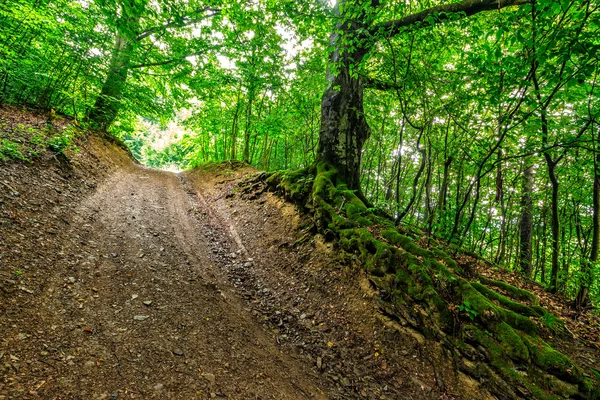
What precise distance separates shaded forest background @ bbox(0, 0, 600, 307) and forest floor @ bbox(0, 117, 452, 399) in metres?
2.39

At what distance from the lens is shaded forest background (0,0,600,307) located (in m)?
4.03

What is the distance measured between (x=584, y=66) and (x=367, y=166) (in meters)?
10.4

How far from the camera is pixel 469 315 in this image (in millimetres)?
3342

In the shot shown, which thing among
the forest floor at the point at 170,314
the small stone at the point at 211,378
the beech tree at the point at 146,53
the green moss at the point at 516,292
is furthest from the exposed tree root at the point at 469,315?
the beech tree at the point at 146,53

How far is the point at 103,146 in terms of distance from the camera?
11.1 meters

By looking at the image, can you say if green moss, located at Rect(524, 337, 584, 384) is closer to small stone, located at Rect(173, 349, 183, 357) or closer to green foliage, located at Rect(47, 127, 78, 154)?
small stone, located at Rect(173, 349, 183, 357)

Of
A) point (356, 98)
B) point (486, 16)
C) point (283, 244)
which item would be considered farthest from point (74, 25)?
point (486, 16)

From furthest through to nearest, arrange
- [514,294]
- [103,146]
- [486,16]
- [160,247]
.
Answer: [103,146], [486,16], [160,247], [514,294]

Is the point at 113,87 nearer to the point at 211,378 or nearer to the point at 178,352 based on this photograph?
the point at 178,352

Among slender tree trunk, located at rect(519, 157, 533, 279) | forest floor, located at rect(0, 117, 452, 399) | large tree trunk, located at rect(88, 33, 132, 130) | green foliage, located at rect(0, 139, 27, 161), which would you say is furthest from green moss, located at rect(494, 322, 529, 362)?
large tree trunk, located at rect(88, 33, 132, 130)

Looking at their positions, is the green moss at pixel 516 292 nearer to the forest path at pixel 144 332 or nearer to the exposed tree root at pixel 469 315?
the exposed tree root at pixel 469 315

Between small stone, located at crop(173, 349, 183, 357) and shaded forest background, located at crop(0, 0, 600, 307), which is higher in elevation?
shaded forest background, located at crop(0, 0, 600, 307)

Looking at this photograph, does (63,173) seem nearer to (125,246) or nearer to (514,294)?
(125,246)

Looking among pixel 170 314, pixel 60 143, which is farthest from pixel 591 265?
pixel 60 143
